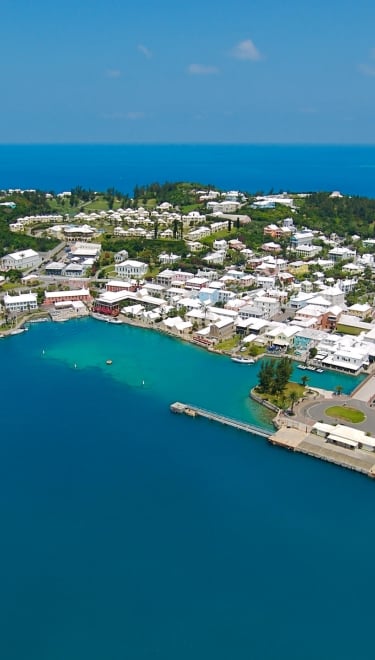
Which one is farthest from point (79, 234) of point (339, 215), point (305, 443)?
point (305, 443)

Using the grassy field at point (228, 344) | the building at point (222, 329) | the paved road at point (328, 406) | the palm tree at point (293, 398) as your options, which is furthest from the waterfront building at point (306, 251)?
the paved road at point (328, 406)

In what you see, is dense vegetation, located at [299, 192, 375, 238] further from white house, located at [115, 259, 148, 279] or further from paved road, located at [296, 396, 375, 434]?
paved road, located at [296, 396, 375, 434]

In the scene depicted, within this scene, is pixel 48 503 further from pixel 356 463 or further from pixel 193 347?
pixel 193 347

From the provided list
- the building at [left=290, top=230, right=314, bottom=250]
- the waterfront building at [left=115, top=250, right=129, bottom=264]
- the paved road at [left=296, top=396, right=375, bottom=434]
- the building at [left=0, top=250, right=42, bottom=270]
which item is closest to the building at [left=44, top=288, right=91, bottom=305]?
the building at [left=0, top=250, right=42, bottom=270]

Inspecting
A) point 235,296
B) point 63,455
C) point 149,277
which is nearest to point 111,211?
point 149,277

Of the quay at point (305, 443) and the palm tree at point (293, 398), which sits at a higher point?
the palm tree at point (293, 398)

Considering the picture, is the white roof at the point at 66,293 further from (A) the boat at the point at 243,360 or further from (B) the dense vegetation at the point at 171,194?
(B) the dense vegetation at the point at 171,194

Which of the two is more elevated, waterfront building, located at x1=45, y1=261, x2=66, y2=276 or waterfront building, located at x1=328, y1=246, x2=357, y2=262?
waterfront building, located at x1=328, y1=246, x2=357, y2=262
